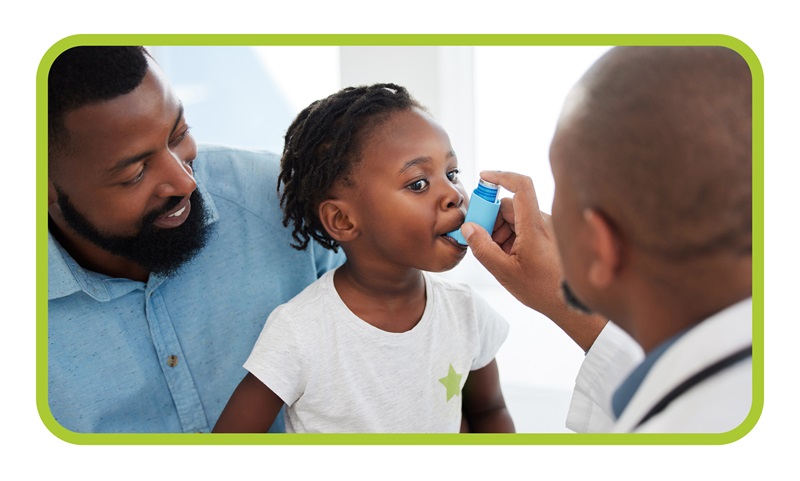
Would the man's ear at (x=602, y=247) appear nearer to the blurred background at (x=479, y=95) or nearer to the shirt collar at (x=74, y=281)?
the blurred background at (x=479, y=95)

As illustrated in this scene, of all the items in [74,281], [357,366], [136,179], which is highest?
[136,179]

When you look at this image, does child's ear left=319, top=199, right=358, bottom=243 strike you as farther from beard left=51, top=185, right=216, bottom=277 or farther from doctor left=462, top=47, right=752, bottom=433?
doctor left=462, top=47, right=752, bottom=433

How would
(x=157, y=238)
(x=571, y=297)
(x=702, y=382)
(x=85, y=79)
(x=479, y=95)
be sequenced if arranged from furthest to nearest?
(x=479, y=95) < (x=157, y=238) < (x=85, y=79) < (x=571, y=297) < (x=702, y=382)

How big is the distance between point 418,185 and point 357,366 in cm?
22

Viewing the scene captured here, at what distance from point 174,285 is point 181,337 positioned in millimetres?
62

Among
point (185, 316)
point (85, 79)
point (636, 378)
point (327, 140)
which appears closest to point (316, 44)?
point (327, 140)

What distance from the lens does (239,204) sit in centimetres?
94

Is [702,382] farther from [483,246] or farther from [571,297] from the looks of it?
[483,246]

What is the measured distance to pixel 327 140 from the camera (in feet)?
2.86

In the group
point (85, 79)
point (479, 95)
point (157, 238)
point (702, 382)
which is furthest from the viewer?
point (479, 95)

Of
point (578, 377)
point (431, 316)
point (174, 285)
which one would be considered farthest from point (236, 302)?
point (578, 377)

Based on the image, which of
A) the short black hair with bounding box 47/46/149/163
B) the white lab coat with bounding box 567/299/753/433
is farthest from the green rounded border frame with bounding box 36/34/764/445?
the white lab coat with bounding box 567/299/753/433

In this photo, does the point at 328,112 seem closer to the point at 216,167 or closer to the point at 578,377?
the point at 216,167

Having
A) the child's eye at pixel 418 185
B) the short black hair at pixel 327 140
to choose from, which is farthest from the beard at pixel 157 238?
the child's eye at pixel 418 185
